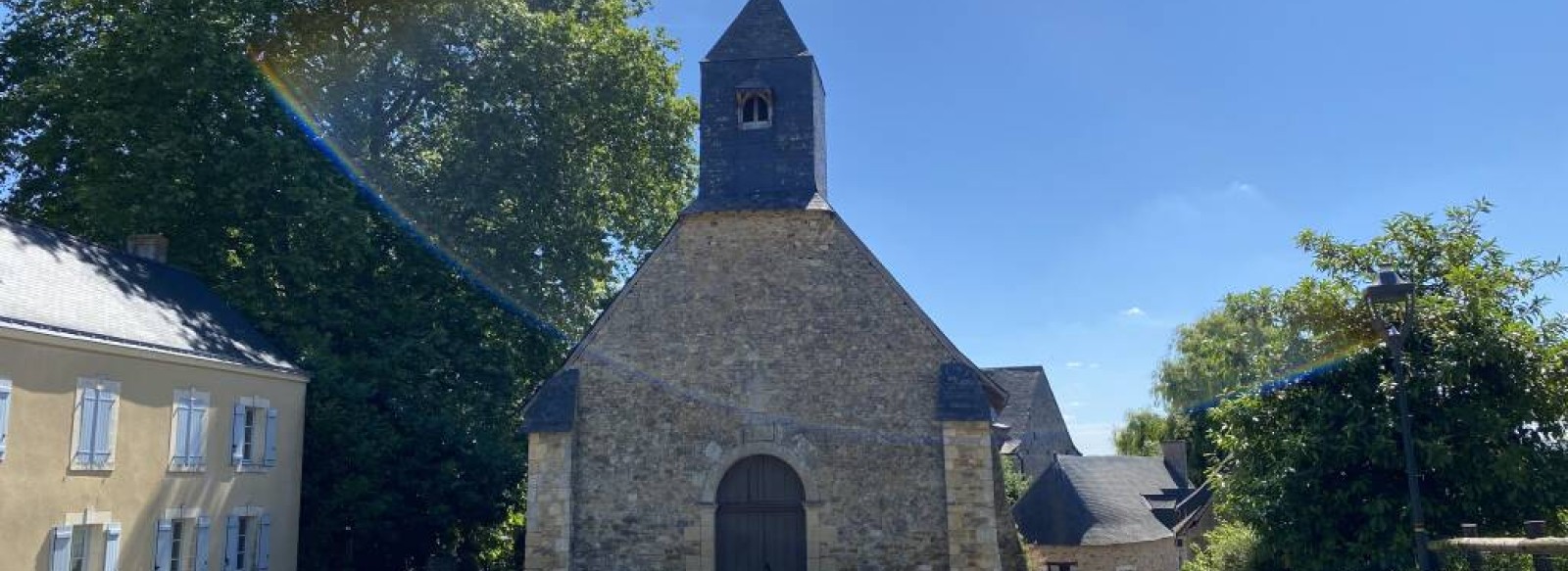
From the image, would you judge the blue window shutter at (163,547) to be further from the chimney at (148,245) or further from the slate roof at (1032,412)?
the slate roof at (1032,412)

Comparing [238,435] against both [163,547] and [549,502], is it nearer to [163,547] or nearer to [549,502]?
[163,547]

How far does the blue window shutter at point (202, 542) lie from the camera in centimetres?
1680

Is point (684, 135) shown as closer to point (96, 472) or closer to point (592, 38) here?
point (592, 38)

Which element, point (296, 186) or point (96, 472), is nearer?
Result: point (96, 472)

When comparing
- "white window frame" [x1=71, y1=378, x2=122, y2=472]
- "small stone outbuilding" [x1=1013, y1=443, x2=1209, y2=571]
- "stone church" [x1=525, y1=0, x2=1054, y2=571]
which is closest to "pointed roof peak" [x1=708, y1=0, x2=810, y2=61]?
"stone church" [x1=525, y1=0, x2=1054, y2=571]

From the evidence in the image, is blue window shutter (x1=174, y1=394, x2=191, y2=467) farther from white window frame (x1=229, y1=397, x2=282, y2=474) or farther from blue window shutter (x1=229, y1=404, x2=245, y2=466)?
white window frame (x1=229, y1=397, x2=282, y2=474)

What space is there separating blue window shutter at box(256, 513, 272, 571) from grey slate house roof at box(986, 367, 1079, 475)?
28.8 meters

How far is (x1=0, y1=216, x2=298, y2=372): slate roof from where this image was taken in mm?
14688

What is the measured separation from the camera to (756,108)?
17.5 m

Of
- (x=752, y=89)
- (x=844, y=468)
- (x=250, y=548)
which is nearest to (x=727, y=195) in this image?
(x=752, y=89)

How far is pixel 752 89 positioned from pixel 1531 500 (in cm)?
1152

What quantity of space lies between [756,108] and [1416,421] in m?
10.2

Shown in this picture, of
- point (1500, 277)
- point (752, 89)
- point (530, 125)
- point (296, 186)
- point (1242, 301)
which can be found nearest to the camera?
point (1500, 277)

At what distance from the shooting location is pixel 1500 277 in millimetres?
12078
